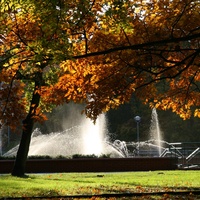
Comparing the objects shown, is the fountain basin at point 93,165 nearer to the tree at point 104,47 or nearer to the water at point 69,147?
the water at point 69,147

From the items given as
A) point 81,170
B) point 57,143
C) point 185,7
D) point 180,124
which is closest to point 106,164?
point 81,170

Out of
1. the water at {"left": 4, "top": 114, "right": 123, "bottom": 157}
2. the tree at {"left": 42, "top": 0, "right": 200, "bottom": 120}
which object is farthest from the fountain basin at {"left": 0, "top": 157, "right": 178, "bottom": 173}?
the tree at {"left": 42, "top": 0, "right": 200, "bottom": 120}

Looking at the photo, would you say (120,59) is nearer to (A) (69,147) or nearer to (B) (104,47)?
(B) (104,47)

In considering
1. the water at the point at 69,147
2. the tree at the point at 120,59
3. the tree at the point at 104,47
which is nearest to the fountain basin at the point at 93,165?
the water at the point at 69,147

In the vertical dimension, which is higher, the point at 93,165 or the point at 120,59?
the point at 120,59

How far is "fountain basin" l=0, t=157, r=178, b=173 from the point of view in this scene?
21.9 meters

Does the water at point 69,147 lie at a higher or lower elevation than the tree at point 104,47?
higher

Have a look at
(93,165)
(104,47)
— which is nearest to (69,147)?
(93,165)

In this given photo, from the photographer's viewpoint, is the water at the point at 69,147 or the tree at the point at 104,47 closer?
the tree at the point at 104,47

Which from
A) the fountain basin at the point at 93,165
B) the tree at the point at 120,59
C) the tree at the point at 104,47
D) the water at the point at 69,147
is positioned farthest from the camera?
the water at the point at 69,147

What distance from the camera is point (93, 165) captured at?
2206 cm

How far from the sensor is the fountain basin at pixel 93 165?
21.9 m

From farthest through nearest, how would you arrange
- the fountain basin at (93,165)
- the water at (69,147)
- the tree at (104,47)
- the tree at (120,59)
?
1. the water at (69,147)
2. the fountain basin at (93,165)
3. the tree at (120,59)
4. the tree at (104,47)

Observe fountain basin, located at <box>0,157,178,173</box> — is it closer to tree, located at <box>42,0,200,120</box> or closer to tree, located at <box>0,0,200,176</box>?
tree, located at <box>0,0,200,176</box>
